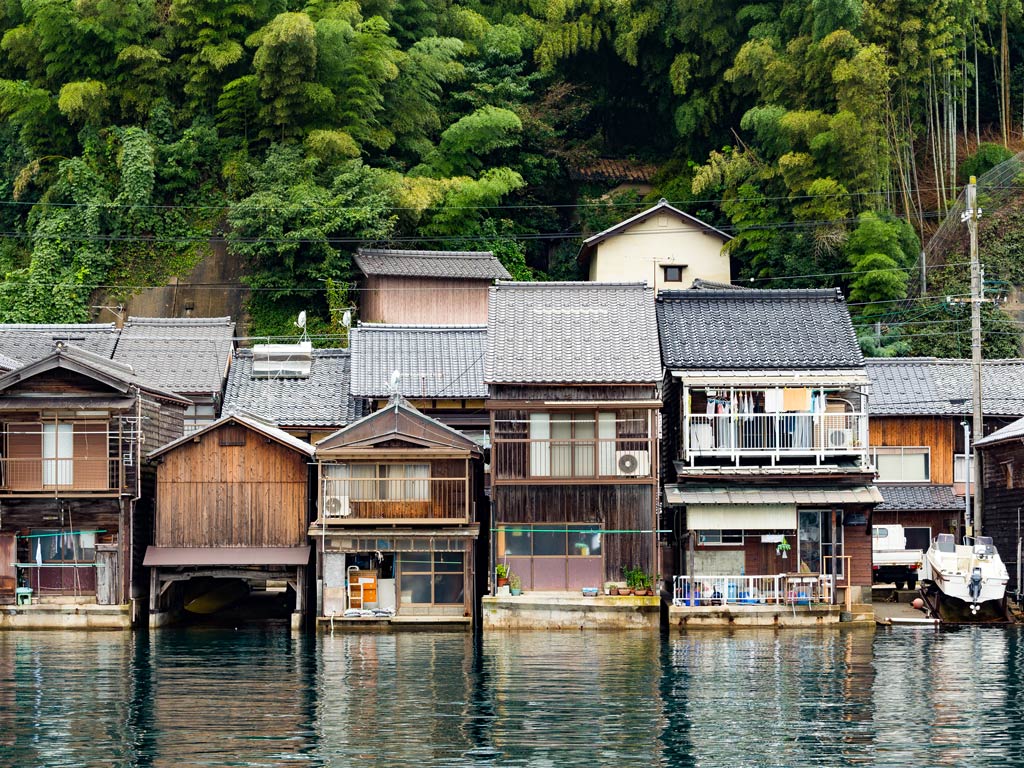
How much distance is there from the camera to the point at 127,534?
42.1 m

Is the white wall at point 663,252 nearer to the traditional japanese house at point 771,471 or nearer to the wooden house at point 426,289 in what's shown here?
the wooden house at point 426,289

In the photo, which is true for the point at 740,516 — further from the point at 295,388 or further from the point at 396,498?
the point at 295,388

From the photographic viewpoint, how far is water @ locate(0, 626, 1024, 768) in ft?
77.0

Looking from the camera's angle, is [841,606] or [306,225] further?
[306,225]

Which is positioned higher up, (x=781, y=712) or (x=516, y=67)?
(x=516, y=67)

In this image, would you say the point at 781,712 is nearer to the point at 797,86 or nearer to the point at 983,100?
the point at 797,86

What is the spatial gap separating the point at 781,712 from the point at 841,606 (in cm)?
1404

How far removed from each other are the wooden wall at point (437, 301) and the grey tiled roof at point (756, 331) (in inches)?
610

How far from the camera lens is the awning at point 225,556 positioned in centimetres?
4153

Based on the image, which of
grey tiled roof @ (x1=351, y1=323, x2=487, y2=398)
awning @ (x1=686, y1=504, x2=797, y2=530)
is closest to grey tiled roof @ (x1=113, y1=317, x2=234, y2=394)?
grey tiled roof @ (x1=351, y1=323, x2=487, y2=398)

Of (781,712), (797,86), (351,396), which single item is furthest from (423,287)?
(781,712)

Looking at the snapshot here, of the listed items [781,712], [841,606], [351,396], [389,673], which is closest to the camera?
[781,712]

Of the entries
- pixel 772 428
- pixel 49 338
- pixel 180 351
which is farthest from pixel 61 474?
pixel 772 428

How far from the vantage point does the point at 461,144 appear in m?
65.1
